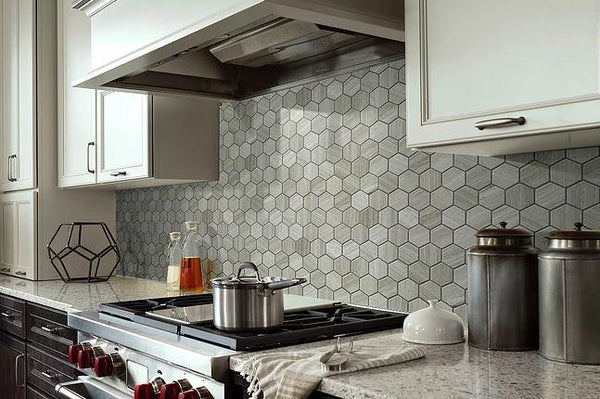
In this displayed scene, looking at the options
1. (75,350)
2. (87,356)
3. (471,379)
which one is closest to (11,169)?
(75,350)

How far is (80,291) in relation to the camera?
10.1ft

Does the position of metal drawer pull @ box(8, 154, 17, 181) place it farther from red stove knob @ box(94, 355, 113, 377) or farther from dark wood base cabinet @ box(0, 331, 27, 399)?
red stove knob @ box(94, 355, 113, 377)

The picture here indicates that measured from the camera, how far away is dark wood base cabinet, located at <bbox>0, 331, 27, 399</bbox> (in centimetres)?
302

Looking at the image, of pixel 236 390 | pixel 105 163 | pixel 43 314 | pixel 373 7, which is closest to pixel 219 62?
pixel 105 163

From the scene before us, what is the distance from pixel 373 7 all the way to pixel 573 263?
2.77 feet

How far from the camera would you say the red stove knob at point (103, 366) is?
2025 mm

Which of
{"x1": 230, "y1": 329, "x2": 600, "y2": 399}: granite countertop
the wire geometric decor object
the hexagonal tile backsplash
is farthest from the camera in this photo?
the wire geometric decor object

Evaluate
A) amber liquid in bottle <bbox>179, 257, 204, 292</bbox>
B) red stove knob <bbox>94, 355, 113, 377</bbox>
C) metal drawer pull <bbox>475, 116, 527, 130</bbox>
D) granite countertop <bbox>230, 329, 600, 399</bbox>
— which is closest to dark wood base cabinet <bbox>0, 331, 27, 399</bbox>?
amber liquid in bottle <bbox>179, 257, 204, 292</bbox>

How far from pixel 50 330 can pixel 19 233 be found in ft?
A: 4.36

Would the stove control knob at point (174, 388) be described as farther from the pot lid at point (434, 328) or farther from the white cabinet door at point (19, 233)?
the white cabinet door at point (19, 233)

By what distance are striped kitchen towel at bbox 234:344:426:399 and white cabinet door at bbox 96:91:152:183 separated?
4.95 feet

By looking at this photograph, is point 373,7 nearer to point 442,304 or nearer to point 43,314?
point 442,304

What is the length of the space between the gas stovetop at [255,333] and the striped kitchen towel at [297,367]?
118 mm

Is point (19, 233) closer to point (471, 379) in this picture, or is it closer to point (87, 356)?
point (87, 356)
